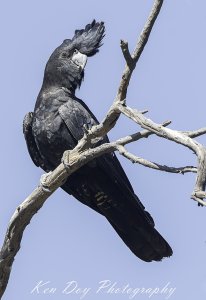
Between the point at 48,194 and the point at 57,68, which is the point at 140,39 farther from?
the point at 57,68

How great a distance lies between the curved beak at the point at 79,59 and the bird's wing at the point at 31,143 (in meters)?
0.75

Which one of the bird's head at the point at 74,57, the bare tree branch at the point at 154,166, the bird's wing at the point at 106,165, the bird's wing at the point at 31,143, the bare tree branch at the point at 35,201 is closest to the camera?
the bare tree branch at the point at 154,166

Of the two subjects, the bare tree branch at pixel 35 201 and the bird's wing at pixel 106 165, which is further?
the bird's wing at pixel 106 165

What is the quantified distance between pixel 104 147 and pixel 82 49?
2556 mm

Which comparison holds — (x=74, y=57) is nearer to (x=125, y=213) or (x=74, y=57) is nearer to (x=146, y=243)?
(x=125, y=213)

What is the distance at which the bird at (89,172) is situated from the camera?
7.33 meters

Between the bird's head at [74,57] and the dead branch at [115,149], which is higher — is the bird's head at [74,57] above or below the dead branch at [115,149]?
above

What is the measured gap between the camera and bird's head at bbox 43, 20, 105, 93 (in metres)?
8.05

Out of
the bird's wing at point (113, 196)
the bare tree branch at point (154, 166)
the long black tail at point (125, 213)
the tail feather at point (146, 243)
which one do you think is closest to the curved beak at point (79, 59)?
the bird's wing at point (113, 196)

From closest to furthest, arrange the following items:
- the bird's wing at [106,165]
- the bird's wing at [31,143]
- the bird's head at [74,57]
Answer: the bird's wing at [106,165]
the bird's wing at [31,143]
the bird's head at [74,57]

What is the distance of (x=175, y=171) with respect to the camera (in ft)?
17.7

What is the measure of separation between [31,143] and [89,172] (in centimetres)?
82

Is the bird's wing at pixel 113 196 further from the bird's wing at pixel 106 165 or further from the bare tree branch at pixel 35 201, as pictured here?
the bare tree branch at pixel 35 201

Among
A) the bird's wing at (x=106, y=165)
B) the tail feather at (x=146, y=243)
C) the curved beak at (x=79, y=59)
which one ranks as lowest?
the tail feather at (x=146, y=243)
